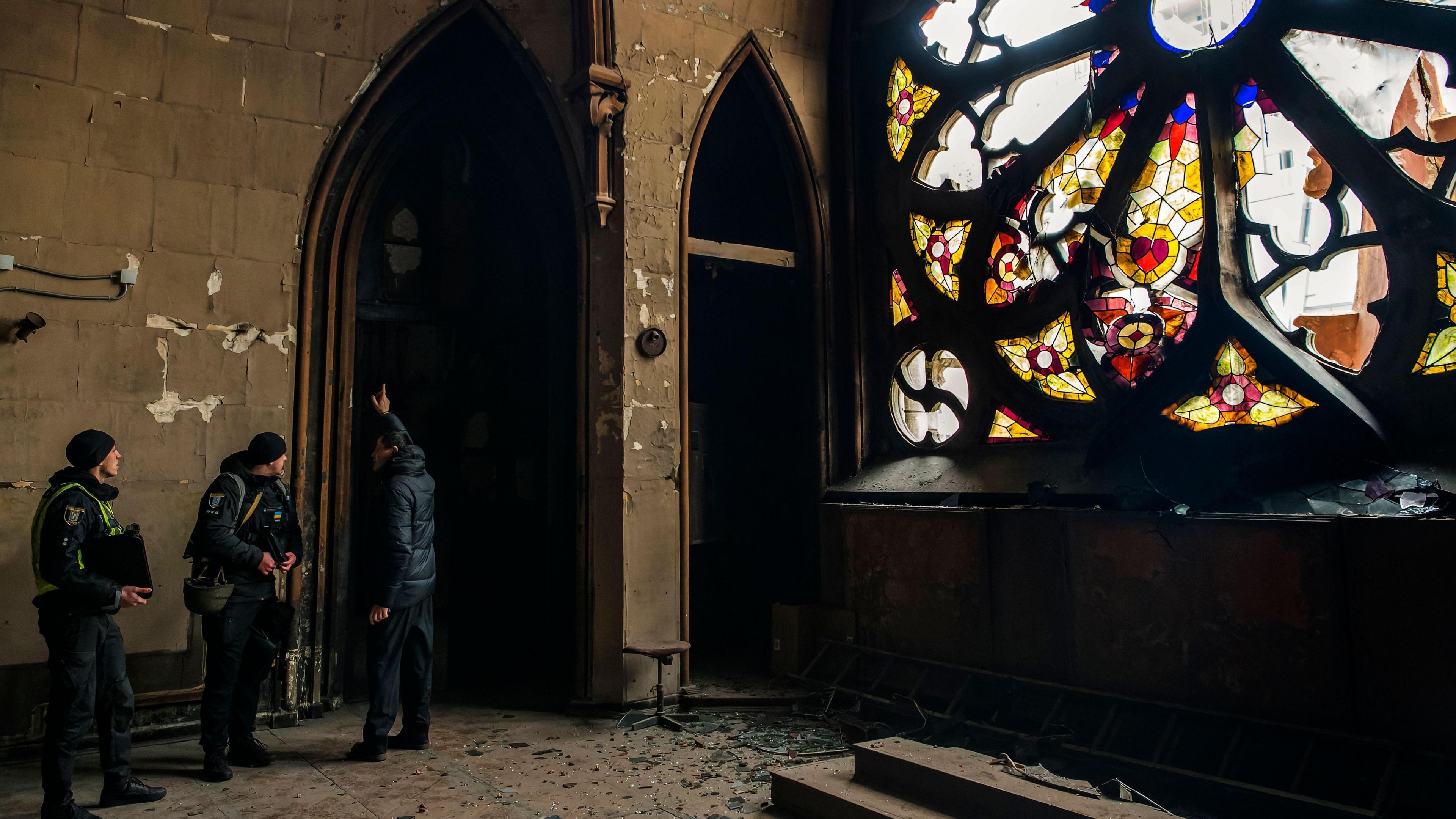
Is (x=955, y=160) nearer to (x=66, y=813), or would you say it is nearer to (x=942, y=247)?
(x=942, y=247)

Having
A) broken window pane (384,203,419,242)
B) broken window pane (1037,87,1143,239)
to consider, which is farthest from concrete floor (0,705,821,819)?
broken window pane (1037,87,1143,239)

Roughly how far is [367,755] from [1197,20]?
→ 197 inches

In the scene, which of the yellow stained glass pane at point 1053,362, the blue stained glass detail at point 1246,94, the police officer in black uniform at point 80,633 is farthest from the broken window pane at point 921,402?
the police officer in black uniform at point 80,633

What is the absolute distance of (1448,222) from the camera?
337cm

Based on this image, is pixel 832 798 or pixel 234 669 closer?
pixel 832 798

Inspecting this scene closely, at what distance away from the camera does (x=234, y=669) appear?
3855 millimetres

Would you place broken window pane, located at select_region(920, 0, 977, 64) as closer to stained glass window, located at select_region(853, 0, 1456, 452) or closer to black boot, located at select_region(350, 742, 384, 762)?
stained glass window, located at select_region(853, 0, 1456, 452)

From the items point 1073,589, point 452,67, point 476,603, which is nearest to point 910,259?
point 1073,589

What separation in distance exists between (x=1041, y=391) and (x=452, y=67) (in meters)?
3.92

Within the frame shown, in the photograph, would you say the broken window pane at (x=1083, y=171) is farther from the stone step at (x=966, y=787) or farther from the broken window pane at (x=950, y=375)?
the stone step at (x=966, y=787)

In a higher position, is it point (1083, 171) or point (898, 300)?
point (1083, 171)

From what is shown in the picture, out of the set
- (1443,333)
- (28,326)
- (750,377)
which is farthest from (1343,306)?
(28,326)

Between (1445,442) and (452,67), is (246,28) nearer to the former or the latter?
(452,67)

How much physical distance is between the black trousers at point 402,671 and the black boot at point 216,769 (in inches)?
21.4
